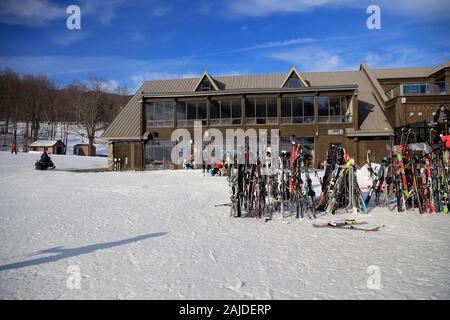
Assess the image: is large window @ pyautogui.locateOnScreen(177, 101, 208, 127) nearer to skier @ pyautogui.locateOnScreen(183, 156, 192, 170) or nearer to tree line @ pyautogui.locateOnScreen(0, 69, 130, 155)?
skier @ pyautogui.locateOnScreen(183, 156, 192, 170)

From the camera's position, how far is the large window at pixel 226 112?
28.3 m

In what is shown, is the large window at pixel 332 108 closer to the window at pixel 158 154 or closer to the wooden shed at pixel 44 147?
the window at pixel 158 154

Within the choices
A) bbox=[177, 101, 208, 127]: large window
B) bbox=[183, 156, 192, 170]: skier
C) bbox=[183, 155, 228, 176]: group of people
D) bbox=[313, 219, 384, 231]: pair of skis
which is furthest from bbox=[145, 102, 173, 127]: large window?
bbox=[313, 219, 384, 231]: pair of skis

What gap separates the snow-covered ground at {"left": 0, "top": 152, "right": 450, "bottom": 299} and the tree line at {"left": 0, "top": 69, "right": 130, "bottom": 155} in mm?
55168

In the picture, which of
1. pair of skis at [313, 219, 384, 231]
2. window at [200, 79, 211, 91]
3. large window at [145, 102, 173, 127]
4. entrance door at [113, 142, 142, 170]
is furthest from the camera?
window at [200, 79, 211, 91]

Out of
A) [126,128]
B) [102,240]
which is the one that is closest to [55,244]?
[102,240]

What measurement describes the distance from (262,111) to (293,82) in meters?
4.78

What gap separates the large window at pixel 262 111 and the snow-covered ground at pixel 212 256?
2042 cm

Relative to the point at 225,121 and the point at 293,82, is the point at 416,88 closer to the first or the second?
the point at 293,82

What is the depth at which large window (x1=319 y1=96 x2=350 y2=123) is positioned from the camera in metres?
27.0

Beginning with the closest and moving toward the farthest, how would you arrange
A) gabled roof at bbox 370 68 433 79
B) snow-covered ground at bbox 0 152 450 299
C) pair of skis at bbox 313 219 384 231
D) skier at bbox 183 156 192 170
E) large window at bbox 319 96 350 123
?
snow-covered ground at bbox 0 152 450 299
pair of skis at bbox 313 219 384 231
skier at bbox 183 156 192 170
large window at bbox 319 96 350 123
gabled roof at bbox 370 68 433 79

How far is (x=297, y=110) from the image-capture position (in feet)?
90.3

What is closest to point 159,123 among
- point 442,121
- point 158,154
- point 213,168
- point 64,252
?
point 158,154

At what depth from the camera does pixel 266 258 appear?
183 inches
